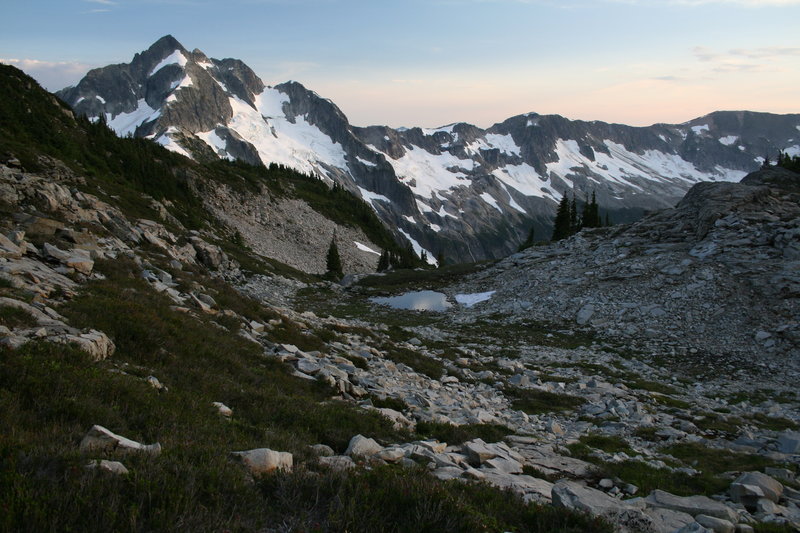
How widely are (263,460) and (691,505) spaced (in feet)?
23.3

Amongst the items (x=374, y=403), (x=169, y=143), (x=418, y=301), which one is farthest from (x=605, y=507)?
(x=169, y=143)

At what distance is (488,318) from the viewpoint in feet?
125

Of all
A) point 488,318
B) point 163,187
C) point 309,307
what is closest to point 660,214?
point 488,318

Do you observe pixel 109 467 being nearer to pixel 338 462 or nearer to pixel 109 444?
pixel 109 444

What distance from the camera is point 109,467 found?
5.25 m

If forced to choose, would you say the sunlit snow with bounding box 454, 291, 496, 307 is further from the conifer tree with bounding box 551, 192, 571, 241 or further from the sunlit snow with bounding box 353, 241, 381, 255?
the sunlit snow with bounding box 353, 241, 381, 255

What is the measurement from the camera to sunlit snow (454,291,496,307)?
45066 mm

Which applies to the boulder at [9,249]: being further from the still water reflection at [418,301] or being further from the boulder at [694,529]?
the still water reflection at [418,301]

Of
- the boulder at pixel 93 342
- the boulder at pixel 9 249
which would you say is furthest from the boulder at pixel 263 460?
the boulder at pixel 9 249

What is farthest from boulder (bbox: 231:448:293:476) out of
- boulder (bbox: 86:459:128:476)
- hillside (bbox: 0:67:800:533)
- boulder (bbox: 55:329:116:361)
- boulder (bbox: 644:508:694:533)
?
boulder (bbox: 644:508:694:533)

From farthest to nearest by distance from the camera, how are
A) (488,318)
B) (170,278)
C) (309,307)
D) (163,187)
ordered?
(163,187)
(309,307)
(488,318)
(170,278)

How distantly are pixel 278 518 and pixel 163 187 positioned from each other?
78.5m

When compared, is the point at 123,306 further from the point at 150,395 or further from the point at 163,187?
the point at 163,187

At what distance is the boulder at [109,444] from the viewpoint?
19.2 ft
